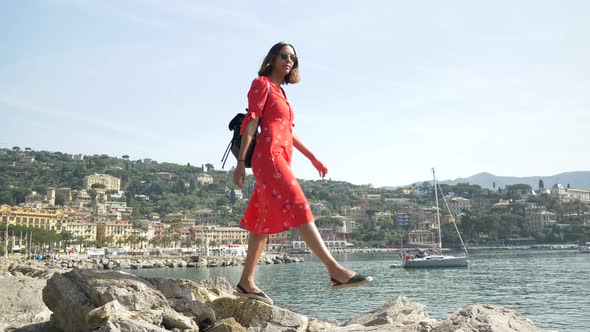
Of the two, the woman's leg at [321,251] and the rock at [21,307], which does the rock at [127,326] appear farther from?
the rock at [21,307]

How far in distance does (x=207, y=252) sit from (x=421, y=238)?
58.5m

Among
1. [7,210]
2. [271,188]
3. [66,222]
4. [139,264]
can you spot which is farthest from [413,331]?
[66,222]

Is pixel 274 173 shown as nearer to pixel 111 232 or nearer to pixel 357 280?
pixel 357 280

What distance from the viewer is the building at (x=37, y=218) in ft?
279

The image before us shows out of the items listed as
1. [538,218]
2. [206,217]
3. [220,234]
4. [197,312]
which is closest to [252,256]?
[197,312]

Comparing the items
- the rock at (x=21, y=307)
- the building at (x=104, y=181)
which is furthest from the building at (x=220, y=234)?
the rock at (x=21, y=307)

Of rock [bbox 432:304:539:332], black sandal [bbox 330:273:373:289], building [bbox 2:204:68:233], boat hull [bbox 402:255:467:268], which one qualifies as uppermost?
building [bbox 2:204:68:233]

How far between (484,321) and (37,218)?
99.8 m

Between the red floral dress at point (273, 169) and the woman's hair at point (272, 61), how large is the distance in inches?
5.9

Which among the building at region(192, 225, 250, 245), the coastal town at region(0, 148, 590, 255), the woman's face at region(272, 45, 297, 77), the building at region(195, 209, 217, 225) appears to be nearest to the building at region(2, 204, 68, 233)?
the coastal town at region(0, 148, 590, 255)

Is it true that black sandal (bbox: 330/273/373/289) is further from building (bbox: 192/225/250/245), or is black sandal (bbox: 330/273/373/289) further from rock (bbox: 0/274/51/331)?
building (bbox: 192/225/250/245)

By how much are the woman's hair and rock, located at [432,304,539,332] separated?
2163mm

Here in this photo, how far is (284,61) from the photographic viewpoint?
4.16 metres

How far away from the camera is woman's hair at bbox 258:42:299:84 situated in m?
4.18
